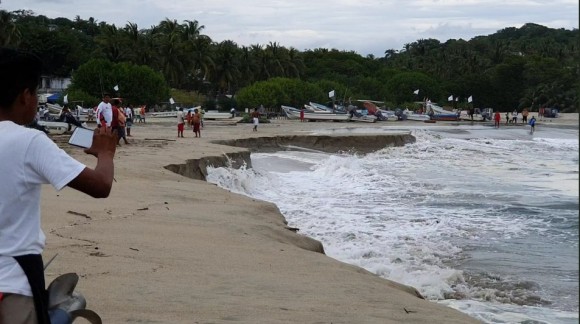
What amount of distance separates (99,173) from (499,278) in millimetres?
8587

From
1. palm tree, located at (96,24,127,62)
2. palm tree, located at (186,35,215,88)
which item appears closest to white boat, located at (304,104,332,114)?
palm tree, located at (96,24,127,62)

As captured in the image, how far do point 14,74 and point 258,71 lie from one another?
304 feet

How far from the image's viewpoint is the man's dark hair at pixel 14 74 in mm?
2961

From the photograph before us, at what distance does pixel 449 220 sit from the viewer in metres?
15.9

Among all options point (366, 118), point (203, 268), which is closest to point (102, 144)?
point (203, 268)

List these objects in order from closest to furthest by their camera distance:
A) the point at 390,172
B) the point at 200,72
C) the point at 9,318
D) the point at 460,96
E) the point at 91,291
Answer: the point at 9,318
the point at 91,291
the point at 390,172
the point at 200,72
the point at 460,96

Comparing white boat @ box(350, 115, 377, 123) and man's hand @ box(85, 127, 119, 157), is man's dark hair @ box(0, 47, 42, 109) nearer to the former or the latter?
man's hand @ box(85, 127, 119, 157)

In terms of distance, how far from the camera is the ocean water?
31.8ft

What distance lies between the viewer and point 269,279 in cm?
723

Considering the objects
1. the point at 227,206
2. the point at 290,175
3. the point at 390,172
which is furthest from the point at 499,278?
the point at 390,172

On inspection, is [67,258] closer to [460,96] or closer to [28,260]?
[28,260]

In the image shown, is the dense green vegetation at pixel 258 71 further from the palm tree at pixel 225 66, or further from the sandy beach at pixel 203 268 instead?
the sandy beach at pixel 203 268

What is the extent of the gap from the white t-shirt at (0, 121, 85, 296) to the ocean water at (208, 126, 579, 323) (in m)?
1.75

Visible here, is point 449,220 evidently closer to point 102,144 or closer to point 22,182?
point 102,144
